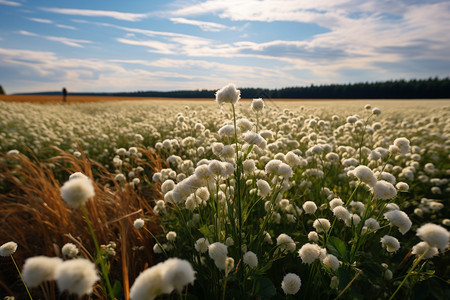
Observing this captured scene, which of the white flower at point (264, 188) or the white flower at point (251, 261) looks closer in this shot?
the white flower at point (251, 261)

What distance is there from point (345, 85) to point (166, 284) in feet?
278

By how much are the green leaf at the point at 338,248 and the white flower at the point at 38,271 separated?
1.64 meters

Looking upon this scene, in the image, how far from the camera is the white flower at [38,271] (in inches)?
32.4

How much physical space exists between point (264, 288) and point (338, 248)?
602 mm

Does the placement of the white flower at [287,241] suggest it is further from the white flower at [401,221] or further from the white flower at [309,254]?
the white flower at [401,221]

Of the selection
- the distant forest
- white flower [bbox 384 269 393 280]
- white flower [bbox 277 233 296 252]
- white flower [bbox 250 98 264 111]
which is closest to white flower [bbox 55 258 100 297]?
white flower [bbox 277 233 296 252]

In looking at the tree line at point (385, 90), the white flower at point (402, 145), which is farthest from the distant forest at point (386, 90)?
the white flower at point (402, 145)

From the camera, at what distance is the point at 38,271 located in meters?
0.84

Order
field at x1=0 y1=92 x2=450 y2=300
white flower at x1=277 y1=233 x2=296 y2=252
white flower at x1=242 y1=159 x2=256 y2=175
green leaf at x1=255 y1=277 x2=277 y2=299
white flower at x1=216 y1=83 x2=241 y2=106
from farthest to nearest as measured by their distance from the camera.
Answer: white flower at x1=242 y1=159 x2=256 y2=175, white flower at x1=277 y1=233 x2=296 y2=252, white flower at x1=216 y1=83 x2=241 y2=106, green leaf at x1=255 y1=277 x2=277 y2=299, field at x1=0 y1=92 x2=450 y2=300

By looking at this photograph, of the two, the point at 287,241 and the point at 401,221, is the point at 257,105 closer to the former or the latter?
the point at 287,241

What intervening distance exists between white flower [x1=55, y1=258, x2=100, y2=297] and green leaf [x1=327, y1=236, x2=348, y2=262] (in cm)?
154

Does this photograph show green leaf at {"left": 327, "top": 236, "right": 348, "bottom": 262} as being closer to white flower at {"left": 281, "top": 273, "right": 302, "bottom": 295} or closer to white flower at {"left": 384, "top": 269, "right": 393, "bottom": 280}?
white flower at {"left": 281, "top": 273, "right": 302, "bottom": 295}

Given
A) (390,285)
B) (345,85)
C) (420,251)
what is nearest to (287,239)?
(420,251)

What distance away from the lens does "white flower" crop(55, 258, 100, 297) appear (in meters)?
0.79
